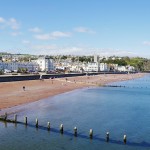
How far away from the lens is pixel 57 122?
47531 mm

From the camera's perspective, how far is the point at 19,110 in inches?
2229

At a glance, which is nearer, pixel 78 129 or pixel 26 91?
pixel 78 129

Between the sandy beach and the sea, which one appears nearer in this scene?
the sea

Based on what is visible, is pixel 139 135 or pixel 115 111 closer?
pixel 139 135

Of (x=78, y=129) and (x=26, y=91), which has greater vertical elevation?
(x=26, y=91)

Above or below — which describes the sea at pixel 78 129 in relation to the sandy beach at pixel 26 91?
below

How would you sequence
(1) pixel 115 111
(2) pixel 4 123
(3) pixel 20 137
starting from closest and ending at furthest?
1. (3) pixel 20 137
2. (2) pixel 4 123
3. (1) pixel 115 111

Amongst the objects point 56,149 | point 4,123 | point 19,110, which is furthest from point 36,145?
point 19,110

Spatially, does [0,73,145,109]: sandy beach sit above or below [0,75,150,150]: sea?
above

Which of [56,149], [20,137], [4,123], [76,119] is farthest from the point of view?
[76,119]

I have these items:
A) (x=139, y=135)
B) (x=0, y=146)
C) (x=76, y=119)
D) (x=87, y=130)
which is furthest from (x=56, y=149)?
(x=76, y=119)

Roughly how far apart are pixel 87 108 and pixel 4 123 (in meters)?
21.7

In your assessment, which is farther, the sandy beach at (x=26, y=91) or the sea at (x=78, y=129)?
the sandy beach at (x=26, y=91)

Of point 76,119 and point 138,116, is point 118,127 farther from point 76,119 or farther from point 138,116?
point 138,116
